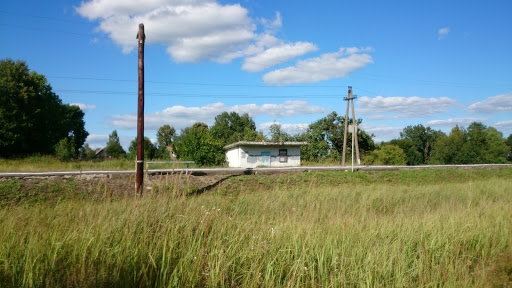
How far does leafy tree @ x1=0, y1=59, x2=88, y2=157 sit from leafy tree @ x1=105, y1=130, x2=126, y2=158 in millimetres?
26468

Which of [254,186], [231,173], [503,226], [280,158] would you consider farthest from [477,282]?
[280,158]

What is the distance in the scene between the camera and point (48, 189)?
46.5 ft

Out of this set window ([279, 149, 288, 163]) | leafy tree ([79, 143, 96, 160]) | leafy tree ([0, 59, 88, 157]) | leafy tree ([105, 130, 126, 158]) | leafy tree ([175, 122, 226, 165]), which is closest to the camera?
leafy tree ([175, 122, 226, 165])

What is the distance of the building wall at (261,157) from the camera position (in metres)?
42.0

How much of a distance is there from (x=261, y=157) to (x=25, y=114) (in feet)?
104

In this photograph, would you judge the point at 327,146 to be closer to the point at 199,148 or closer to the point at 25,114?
the point at 199,148

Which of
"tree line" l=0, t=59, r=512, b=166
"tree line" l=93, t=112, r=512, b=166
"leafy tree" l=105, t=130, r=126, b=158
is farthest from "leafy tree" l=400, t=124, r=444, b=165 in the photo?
"leafy tree" l=105, t=130, r=126, b=158

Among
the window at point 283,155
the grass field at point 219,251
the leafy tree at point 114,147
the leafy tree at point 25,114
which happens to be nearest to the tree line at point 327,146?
the leafy tree at point 114,147

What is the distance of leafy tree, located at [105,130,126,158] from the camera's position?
89025mm

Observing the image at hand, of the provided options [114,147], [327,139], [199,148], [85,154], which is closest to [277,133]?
[327,139]

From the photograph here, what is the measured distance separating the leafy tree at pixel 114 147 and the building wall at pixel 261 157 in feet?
156

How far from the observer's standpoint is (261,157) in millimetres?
42500

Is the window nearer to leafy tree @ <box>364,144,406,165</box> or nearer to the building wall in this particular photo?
the building wall

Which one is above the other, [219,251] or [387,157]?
[387,157]
